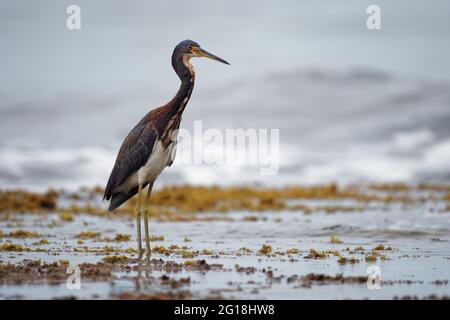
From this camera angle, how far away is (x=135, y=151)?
465 inches

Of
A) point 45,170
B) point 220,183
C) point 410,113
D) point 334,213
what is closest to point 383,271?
point 334,213

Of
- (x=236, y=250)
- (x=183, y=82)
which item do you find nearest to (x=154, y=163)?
(x=183, y=82)

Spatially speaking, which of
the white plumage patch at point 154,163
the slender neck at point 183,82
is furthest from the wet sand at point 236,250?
the slender neck at point 183,82

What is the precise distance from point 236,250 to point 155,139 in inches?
94.7

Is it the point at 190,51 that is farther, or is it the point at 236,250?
the point at 236,250

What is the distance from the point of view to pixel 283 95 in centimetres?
5347

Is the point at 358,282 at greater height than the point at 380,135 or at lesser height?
lesser

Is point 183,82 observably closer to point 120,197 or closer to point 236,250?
point 120,197

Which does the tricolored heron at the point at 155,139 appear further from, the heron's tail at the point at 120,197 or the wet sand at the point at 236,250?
the wet sand at the point at 236,250

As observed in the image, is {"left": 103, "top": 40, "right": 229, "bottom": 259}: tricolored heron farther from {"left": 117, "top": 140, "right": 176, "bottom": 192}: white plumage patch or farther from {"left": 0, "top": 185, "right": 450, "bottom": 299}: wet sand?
{"left": 0, "top": 185, "right": 450, "bottom": 299}: wet sand

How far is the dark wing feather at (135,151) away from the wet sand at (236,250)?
3.95ft
